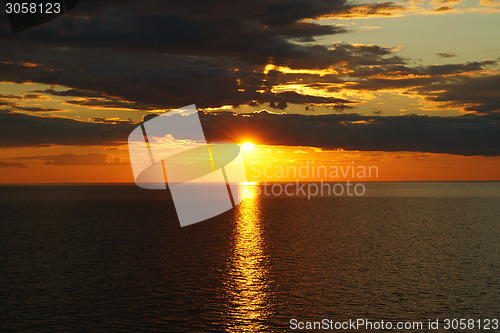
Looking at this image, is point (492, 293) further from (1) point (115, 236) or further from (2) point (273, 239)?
(1) point (115, 236)

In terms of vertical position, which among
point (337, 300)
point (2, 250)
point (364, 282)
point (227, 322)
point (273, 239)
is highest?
point (273, 239)

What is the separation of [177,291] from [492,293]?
2968 centimetres

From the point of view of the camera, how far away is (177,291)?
4681 cm

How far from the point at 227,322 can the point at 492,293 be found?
26005 mm

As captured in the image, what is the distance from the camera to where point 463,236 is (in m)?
93.4

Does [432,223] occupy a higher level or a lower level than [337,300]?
higher

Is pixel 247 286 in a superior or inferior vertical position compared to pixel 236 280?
inferior

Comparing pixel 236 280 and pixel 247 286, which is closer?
pixel 247 286

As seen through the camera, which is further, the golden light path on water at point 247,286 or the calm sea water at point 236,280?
the calm sea water at point 236,280

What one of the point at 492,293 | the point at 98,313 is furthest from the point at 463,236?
the point at 98,313

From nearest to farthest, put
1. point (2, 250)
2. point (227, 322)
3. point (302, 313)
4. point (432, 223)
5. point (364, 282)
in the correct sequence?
1. point (227, 322)
2. point (302, 313)
3. point (364, 282)
4. point (2, 250)
5. point (432, 223)

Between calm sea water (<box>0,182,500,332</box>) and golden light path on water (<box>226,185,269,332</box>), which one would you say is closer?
golden light path on water (<box>226,185,269,332</box>)

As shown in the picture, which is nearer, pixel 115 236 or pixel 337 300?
pixel 337 300

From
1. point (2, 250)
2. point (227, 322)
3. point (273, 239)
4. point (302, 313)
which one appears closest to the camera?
point (227, 322)
